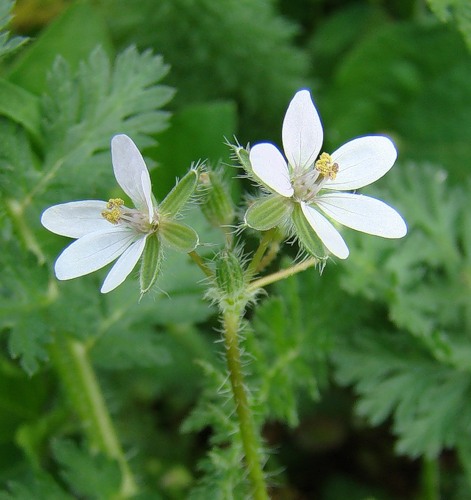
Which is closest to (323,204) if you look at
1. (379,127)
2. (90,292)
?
(90,292)

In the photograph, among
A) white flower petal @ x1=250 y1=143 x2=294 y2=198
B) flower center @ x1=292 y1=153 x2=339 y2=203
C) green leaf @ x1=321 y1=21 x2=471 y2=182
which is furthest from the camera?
green leaf @ x1=321 y1=21 x2=471 y2=182

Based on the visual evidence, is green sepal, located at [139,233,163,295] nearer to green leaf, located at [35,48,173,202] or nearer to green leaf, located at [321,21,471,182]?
green leaf, located at [35,48,173,202]

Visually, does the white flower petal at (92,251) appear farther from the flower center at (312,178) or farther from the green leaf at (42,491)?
the green leaf at (42,491)

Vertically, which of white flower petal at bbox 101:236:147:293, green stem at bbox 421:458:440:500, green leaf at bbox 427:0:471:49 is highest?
green leaf at bbox 427:0:471:49

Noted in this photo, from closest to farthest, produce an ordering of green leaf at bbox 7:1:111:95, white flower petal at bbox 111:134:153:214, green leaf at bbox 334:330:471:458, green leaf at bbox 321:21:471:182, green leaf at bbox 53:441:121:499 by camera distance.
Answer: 1. white flower petal at bbox 111:134:153:214
2. green leaf at bbox 53:441:121:499
3. green leaf at bbox 334:330:471:458
4. green leaf at bbox 7:1:111:95
5. green leaf at bbox 321:21:471:182

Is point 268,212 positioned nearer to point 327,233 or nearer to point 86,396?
point 327,233

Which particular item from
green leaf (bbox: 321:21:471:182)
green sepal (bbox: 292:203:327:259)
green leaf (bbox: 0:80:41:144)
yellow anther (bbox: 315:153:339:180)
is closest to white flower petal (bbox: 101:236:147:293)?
green sepal (bbox: 292:203:327:259)

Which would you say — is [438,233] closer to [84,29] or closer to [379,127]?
[379,127]
